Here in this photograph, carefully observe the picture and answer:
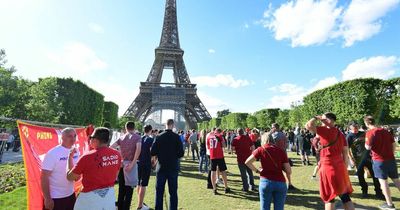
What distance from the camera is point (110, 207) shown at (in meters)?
3.94

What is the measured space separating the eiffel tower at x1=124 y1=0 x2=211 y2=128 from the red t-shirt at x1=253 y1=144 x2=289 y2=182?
194ft

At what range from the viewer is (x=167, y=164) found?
666 cm

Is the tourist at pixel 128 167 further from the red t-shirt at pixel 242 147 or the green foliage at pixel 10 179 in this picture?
the green foliage at pixel 10 179

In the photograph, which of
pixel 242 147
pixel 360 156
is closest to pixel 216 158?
Result: pixel 242 147

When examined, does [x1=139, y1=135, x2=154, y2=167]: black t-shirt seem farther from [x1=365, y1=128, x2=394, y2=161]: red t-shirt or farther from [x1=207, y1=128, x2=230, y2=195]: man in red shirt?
[x1=365, y1=128, x2=394, y2=161]: red t-shirt

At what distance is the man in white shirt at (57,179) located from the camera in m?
4.06

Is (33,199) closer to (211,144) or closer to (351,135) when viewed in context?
(211,144)

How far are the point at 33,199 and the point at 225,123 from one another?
56.6 m

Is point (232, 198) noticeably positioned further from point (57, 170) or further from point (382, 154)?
point (57, 170)

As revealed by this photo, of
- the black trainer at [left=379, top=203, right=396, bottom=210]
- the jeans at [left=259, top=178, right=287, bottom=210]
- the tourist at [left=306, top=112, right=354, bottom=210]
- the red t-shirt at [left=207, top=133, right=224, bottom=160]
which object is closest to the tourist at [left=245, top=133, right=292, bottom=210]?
the jeans at [left=259, top=178, right=287, bottom=210]

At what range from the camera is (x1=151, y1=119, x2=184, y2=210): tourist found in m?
6.62

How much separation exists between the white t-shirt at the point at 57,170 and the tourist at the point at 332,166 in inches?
157

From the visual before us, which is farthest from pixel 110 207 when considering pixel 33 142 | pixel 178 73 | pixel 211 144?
pixel 178 73

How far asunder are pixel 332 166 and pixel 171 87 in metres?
61.5
